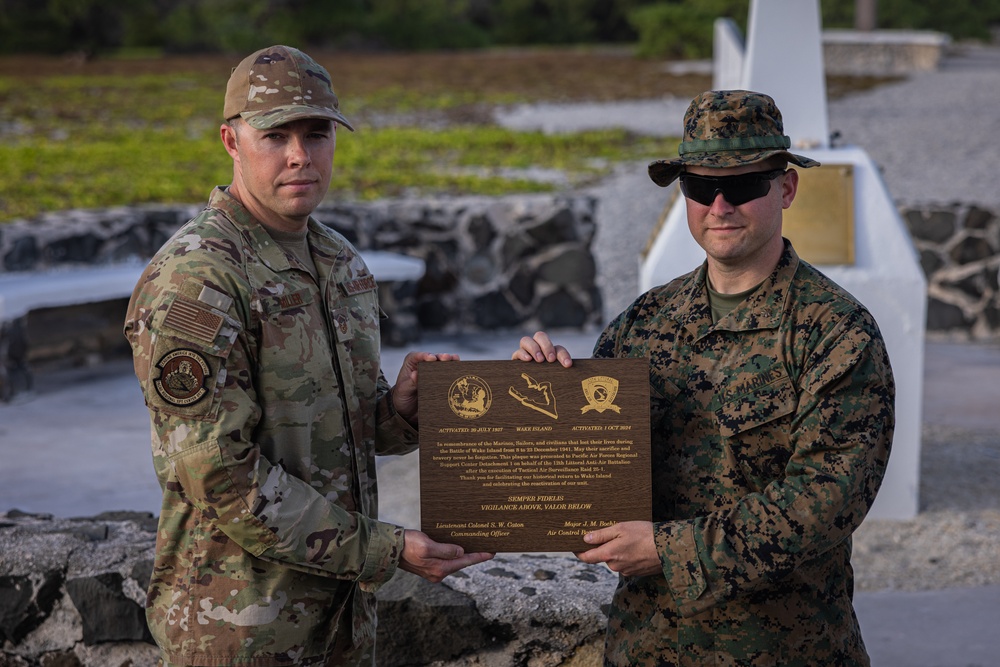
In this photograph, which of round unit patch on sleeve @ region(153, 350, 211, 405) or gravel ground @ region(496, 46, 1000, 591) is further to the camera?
gravel ground @ region(496, 46, 1000, 591)

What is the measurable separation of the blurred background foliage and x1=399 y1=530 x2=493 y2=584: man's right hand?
25.5 meters

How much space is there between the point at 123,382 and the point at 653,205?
5.47 m

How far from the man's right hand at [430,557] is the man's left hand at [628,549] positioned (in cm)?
24

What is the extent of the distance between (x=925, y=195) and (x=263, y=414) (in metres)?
10.8

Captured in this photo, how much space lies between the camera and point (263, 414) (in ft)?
7.45

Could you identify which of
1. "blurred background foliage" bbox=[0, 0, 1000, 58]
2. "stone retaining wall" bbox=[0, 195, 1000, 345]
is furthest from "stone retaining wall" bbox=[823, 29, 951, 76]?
"stone retaining wall" bbox=[0, 195, 1000, 345]

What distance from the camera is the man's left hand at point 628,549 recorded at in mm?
2324

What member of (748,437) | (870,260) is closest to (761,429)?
(748,437)

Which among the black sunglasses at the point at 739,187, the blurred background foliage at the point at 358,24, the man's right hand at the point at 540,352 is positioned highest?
the blurred background foliage at the point at 358,24

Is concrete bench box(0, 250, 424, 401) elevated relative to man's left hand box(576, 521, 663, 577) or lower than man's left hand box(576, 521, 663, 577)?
lower

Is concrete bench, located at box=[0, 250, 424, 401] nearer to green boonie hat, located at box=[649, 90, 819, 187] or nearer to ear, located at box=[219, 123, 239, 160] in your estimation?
ear, located at box=[219, 123, 239, 160]

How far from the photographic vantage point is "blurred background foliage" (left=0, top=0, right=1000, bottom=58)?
27.7 m

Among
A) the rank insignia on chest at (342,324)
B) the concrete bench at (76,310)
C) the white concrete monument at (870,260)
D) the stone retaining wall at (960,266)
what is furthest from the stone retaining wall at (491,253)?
the rank insignia on chest at (342,324)

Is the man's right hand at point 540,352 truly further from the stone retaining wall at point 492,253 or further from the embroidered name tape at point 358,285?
the stone retaining wall at point 492,253
